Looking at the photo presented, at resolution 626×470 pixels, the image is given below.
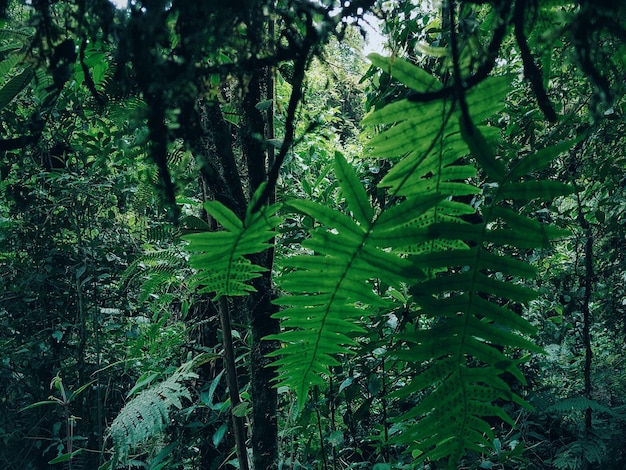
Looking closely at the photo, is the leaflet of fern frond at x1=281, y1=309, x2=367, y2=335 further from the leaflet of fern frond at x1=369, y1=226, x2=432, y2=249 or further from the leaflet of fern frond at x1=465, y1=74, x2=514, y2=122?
the leaflet of fern frond at x1=465, y1=74, x2=514, y2=122

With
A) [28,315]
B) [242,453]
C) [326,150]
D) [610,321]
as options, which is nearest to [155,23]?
[242,453]

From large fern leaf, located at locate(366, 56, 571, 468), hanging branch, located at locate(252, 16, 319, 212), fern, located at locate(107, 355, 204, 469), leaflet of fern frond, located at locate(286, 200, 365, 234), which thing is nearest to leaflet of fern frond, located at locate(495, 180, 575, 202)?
large fern leaf, located at locate(366, 56, 571, 468)

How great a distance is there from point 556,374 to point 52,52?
3310 millimetres

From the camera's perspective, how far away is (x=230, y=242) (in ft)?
2.46

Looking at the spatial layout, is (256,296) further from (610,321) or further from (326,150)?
(326,150)

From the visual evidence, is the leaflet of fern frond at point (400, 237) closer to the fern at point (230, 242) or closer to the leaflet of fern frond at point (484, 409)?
the fern at point (230, 242)

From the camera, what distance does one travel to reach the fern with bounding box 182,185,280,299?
701mm

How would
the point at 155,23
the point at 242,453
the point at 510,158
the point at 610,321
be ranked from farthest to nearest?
the point at 610,321 < the point at 510,158 < the point at 242,453 < the point at 155,23

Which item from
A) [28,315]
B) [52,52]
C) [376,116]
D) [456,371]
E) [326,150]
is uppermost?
[326,150]

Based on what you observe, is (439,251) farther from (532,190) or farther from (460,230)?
(532,190)

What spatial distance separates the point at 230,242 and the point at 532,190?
0.51m

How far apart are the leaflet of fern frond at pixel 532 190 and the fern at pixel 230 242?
375mm

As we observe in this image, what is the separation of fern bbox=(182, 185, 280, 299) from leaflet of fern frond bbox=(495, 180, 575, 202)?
375mm

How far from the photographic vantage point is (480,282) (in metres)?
0.74
